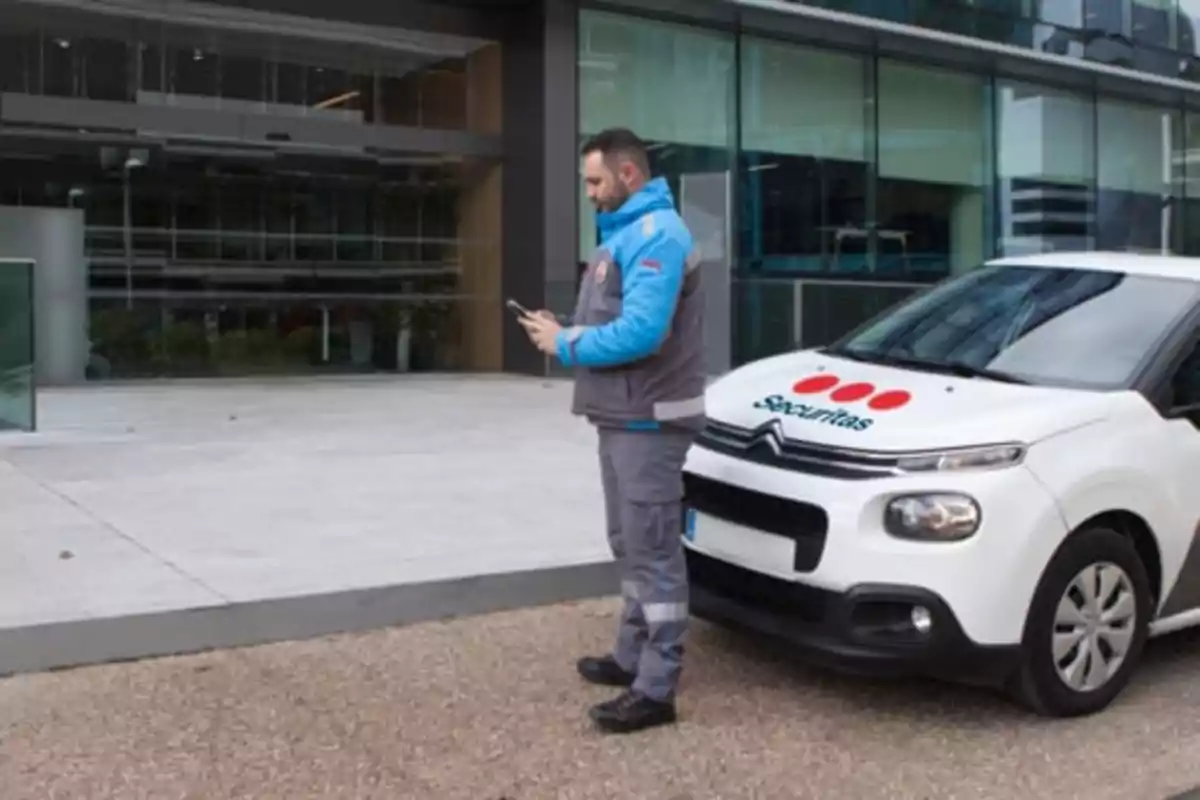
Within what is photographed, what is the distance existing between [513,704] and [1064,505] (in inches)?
79.0

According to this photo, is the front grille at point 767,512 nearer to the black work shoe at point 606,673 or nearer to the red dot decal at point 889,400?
the red dot decal at point 889,400

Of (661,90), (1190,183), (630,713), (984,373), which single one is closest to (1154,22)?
(1190,183)

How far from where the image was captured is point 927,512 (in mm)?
4773

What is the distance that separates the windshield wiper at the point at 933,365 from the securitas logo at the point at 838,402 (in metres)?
0.41

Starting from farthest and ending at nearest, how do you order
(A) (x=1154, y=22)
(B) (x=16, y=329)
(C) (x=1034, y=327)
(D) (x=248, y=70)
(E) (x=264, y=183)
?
(A) (x=1154, y=22), (E) (x=264, y=183), (D) (x=248, y=70), (B) (x=16, y=329), (C) (x=1034, y=327)

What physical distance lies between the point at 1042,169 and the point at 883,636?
19336 millimetres

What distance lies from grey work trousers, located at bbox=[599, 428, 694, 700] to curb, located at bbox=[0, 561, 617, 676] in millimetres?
1544

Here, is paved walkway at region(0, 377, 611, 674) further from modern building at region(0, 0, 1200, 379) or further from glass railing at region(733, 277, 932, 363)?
glass railing at region(733, 277, 932, 363)

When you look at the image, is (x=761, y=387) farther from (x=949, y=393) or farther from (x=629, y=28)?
(x=629, y=28)

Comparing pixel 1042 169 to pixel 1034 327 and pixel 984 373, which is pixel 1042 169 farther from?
pixel 984 373

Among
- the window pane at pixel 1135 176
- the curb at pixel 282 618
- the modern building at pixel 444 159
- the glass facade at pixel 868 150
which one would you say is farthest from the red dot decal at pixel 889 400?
the window pane at pixel 1135 176

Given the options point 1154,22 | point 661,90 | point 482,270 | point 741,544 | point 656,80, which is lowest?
point 741,544

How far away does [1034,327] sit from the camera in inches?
232

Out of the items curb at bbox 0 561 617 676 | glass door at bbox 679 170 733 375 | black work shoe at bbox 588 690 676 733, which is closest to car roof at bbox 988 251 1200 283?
curb at bbox 0 561 617 676
